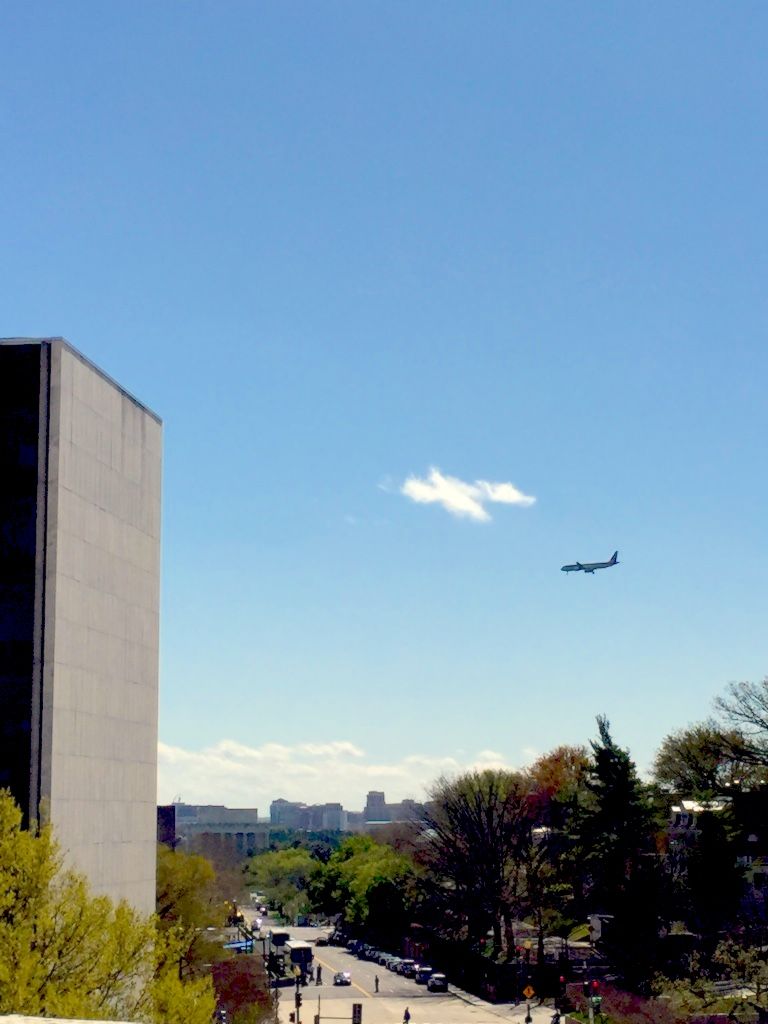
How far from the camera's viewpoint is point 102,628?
160 feet

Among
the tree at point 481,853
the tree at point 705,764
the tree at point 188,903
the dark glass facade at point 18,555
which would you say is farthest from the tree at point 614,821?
the dark glass facade at point 18,555

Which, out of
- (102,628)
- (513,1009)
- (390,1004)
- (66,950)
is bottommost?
(513,1009)

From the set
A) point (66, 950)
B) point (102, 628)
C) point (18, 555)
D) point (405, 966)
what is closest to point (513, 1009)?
point (405, 966)

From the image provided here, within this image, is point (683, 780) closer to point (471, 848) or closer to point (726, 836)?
point (726, 836)

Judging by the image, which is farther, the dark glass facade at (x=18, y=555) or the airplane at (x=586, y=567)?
the airplane at (x=586, y=567)

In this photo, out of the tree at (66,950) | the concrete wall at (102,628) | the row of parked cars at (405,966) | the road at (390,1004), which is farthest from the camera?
the row of parked cars at (405,966)

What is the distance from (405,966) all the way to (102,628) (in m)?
77.0

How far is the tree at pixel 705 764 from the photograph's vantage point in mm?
79500

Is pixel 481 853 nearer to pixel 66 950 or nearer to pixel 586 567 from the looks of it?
pixel 586 567

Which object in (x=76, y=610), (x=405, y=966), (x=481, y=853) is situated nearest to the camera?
(x=76, y=610)

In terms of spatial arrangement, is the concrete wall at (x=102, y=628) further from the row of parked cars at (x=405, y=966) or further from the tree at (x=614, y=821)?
the row of parked cars at (x=405, y=966)

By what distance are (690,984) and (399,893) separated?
71193 mm

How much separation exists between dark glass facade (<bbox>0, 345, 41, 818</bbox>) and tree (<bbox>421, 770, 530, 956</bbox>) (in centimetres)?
7049

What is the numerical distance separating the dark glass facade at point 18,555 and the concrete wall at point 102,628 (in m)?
0.57
